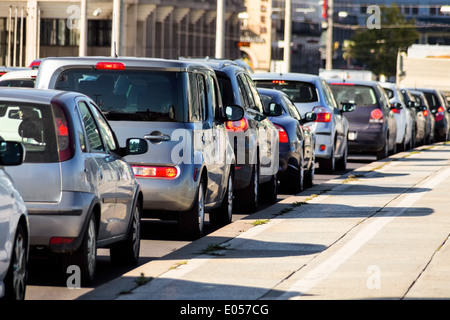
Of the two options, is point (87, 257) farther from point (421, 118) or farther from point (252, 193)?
point (421, 118)

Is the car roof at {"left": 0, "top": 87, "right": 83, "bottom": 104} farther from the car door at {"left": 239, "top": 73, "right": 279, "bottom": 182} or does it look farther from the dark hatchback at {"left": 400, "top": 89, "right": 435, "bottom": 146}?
the dark hatchback at {"left": 400, "top": 89, "right": 435, "bottom": 146}

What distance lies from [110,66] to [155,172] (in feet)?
3.47

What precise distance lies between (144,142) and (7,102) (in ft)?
5.75

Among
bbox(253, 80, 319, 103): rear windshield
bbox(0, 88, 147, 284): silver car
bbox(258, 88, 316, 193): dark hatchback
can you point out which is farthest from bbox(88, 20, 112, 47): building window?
bbox(0, 88, 147, 284): silver car

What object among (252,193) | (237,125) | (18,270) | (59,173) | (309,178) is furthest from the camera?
(309,178)

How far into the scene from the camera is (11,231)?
761cm

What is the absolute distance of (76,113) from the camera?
919cm

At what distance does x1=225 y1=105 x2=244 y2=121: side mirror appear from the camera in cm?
1359

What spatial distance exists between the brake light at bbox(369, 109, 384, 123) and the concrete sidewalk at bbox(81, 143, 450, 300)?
845cm

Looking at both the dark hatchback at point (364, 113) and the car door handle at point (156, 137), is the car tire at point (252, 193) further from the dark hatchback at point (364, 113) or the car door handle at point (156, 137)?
the dark hatchback at point (364, 113)

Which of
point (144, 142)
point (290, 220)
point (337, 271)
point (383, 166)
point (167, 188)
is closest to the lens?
point (337, 271)

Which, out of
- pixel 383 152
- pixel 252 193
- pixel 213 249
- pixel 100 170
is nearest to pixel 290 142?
pixel 252 193
